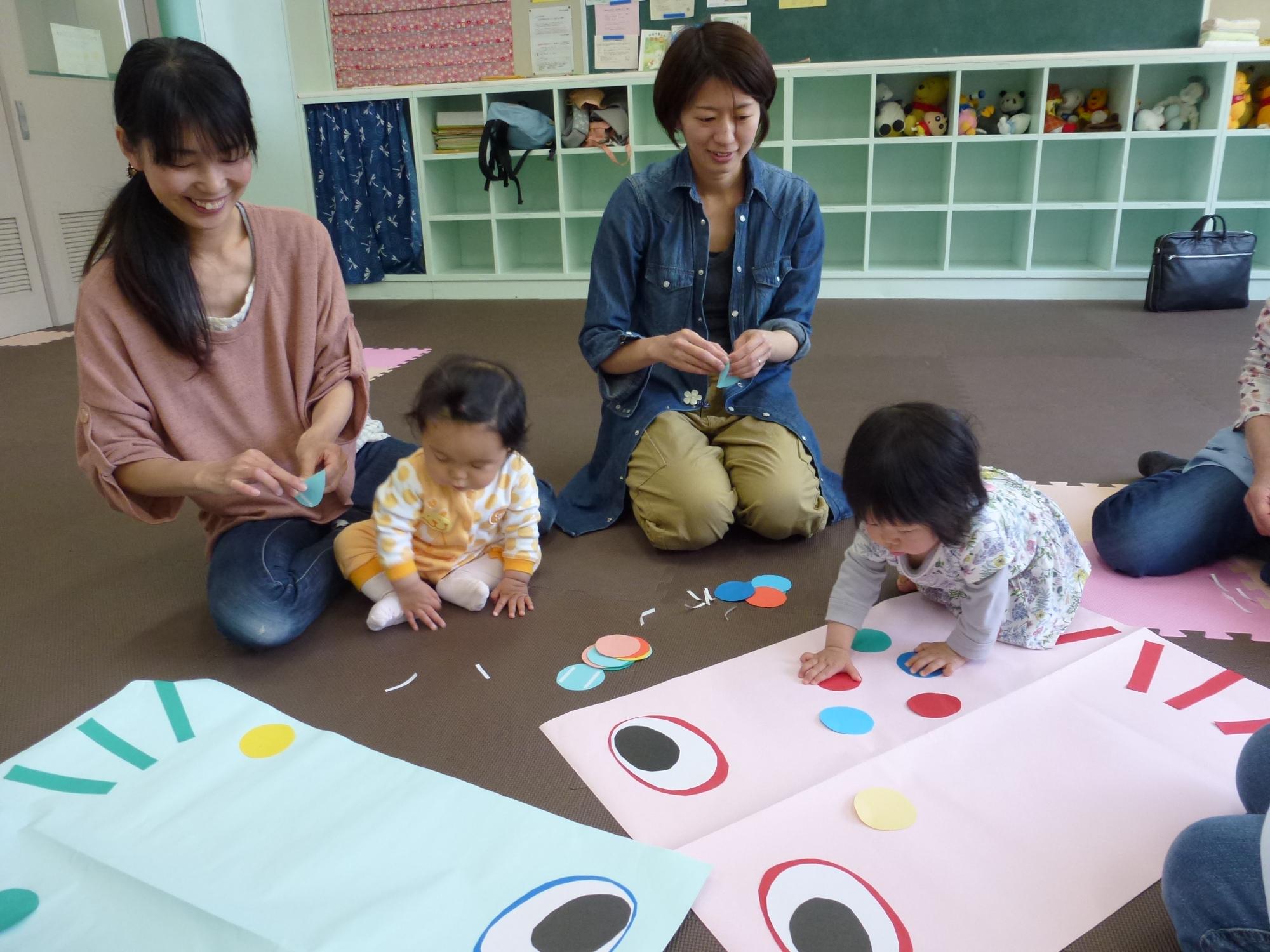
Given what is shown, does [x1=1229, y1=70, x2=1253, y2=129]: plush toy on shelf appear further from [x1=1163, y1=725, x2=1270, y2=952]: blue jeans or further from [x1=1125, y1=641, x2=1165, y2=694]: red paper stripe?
[x1=1163, y1=725, x2=1270, y2=952]: blue jeans

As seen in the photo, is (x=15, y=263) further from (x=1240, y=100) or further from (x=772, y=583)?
(x=1240, y=100)

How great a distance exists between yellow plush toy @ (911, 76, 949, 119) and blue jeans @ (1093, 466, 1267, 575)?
2.97 m

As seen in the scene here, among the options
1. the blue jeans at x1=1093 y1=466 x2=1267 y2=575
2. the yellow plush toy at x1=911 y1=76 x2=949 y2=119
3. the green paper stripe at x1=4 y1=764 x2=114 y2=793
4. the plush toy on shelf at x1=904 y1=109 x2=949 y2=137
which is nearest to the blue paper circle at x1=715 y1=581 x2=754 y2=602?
the blue jeans at x1=1093 y1=466 x2=1267 y2=575

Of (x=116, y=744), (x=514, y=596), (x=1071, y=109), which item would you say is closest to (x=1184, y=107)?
(x=1071, y=109)

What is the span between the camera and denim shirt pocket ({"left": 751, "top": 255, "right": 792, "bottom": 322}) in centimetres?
173

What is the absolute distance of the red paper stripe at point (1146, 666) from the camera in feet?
3.92

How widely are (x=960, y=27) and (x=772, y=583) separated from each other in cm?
330

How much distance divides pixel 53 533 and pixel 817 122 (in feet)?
12.0

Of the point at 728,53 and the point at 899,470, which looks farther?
the point at 728,53

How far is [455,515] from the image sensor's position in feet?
4.76

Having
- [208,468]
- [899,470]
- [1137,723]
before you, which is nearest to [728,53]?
[899,470]

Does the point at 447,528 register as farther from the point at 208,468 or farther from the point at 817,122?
the point at 817,122

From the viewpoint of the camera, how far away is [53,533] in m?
1.88

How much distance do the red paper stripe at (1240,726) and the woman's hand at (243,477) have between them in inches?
48.7
